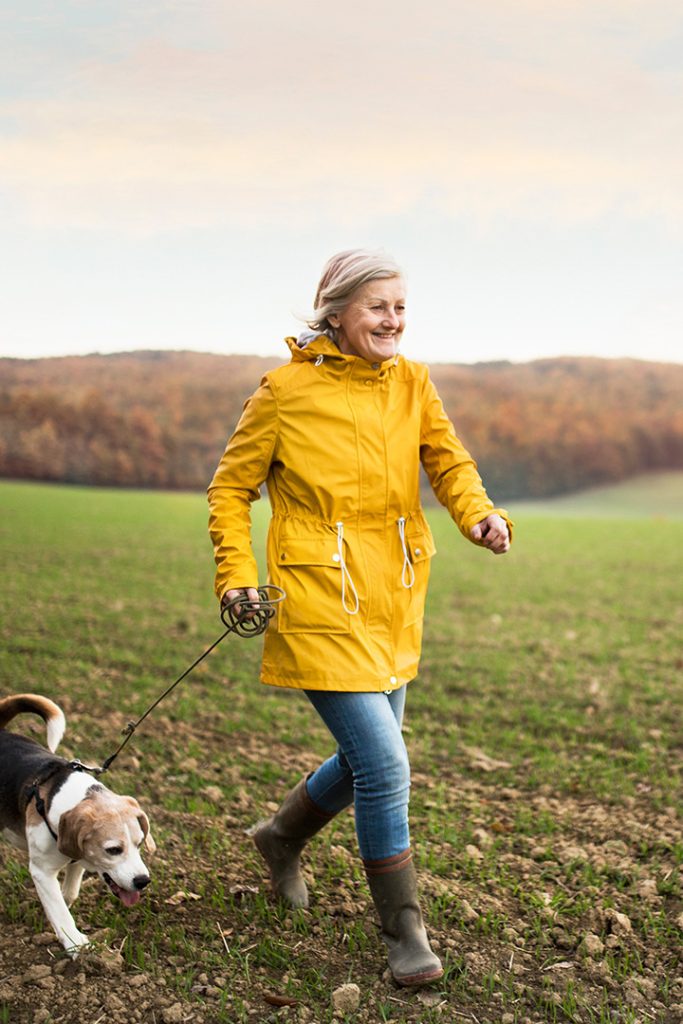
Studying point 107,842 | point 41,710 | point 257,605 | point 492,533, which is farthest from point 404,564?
point 41,710

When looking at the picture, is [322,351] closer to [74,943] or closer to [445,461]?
[445,461]

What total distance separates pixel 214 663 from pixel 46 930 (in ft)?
14.8

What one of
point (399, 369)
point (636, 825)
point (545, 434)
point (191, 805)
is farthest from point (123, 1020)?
point (545, 434)

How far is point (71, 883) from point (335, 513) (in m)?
1.66

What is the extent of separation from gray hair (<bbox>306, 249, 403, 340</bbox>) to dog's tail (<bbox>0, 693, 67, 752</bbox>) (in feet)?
5.73

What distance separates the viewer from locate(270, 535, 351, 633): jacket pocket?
11.6ft

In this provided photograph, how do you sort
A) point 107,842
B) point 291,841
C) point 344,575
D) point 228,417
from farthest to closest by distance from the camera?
point 228,417 → point 291,841 → point 344,575 → point 107,842

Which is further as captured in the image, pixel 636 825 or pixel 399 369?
pixel 636 825

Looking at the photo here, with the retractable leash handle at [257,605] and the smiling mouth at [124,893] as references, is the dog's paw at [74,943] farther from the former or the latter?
the retractable leash handle at [257,605]

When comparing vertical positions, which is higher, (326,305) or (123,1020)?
(326,305)

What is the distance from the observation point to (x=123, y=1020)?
3.30 m

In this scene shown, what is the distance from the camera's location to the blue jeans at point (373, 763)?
346cm

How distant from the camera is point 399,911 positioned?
139 inches

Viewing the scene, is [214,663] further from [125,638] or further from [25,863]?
[25,863]
